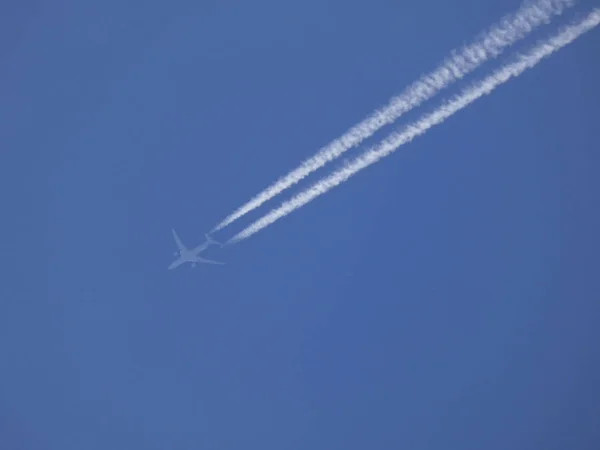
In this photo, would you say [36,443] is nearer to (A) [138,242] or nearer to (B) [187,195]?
(A) [138,242]

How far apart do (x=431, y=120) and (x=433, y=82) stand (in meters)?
0.26

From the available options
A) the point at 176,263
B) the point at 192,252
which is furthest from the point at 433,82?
the point at 176,263

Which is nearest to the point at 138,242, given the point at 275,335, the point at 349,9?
the point at 275,335

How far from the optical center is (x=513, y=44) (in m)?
3.84

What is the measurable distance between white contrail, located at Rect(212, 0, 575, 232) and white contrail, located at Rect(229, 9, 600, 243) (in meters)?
0.11

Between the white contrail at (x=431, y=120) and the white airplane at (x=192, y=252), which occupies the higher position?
the white airplane at (x=192, y=252)

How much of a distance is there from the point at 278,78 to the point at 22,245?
2.48 metres

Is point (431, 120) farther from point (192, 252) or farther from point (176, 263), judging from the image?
point (176, 263)

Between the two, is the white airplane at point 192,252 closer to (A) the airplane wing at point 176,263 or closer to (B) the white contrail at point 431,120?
(A) the airplane wing at point 176,263

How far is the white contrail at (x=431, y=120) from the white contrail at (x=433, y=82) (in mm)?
114

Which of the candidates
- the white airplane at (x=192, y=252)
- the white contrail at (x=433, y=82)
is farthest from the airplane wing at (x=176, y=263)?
the white contrail at (x=433, y=82)

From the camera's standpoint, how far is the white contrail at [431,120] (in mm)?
3895

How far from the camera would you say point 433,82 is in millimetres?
4051

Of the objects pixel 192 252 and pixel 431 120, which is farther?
pixel 192 252
